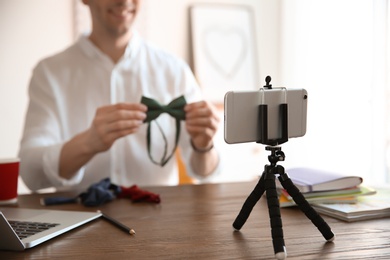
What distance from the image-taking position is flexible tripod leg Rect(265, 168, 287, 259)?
2.35 ft

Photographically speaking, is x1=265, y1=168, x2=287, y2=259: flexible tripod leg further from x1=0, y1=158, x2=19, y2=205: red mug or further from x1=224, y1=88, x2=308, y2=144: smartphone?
x1=0, y1=158, x2=19, y2=205: red mug

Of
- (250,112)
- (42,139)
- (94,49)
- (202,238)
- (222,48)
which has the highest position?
(222,48)

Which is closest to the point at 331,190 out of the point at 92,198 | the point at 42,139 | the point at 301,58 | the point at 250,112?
the point at 250,112

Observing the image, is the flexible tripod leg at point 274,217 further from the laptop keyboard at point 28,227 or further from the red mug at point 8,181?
the red mug at point 8,181

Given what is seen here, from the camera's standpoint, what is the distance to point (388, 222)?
94 cm

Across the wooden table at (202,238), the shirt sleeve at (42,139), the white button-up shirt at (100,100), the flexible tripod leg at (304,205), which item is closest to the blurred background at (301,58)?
the white button-up shirt at (100,100)

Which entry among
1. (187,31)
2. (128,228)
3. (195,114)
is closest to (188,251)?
(128,228)

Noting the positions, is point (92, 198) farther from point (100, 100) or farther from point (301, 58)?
point (301, 58)

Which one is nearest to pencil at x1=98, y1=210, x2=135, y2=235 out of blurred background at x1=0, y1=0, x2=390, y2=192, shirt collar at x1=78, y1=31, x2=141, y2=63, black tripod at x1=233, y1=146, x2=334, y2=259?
black tripod at x1=233, y1=146, x2=334, y2=259

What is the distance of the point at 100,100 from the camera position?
1817 mm

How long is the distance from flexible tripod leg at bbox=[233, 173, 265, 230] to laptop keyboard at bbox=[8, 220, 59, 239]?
0.34 m

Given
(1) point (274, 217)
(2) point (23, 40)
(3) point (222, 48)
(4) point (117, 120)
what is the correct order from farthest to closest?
(3) point (222, 48)
(2) point (23, 40)
(4) point (117, 120)
(1) point (274, 217)

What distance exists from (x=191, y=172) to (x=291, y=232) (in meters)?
0.96

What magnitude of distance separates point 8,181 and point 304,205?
766 mm
